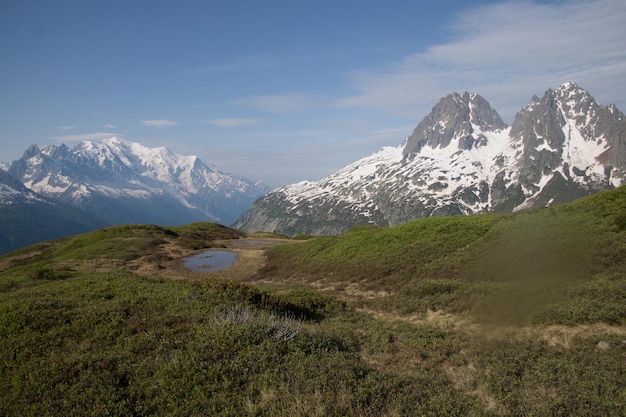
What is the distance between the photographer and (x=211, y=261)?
57.1 m

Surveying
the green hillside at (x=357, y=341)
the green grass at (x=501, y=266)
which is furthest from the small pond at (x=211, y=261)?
the green hillside at (x=357, y=341)

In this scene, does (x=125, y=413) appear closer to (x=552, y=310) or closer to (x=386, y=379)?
(x=386, y=379)

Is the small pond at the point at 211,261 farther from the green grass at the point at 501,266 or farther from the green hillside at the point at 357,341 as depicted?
the green hillside at the point at 357,341

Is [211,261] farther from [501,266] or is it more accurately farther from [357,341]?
[357,341]

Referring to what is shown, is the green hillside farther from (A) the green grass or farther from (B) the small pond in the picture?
(B) the small pond

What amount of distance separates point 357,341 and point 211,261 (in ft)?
146

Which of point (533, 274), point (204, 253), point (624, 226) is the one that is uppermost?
point (624, 226)

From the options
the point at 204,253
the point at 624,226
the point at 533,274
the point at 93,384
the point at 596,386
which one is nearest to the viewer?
the point at 93,384

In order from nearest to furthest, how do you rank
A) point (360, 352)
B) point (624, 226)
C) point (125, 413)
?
1. point (125, 413)
2. point (360, 352)
3. point (624, 226)

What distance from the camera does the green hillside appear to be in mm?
10250

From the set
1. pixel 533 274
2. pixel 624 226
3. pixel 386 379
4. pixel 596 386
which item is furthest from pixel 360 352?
pixel 624 226

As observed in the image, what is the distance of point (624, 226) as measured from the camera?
26.1 meters

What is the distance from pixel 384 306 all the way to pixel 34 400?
61.9ft

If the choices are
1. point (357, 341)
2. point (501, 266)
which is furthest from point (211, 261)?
point (357, 341)
